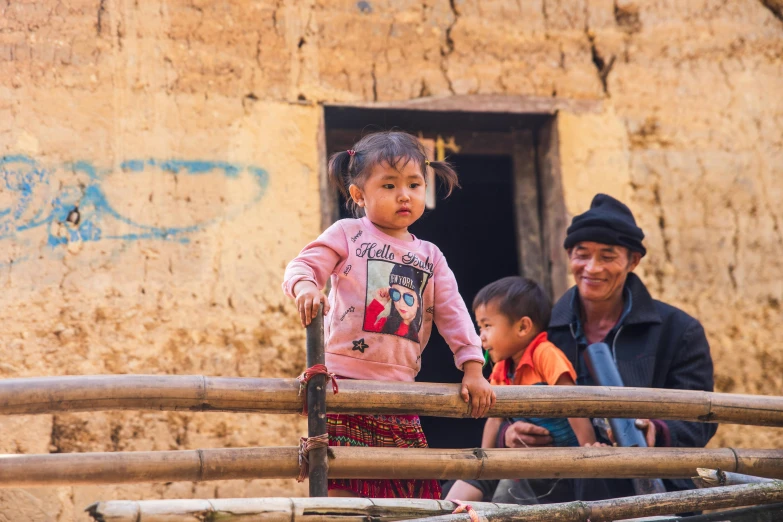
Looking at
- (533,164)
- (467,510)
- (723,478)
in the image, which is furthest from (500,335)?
(533,164)

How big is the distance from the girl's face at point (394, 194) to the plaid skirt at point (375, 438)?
0.61 m

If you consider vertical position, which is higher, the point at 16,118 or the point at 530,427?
the point at 16,118

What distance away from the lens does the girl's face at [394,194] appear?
3.07 m

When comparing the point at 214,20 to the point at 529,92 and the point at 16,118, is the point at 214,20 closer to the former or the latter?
the point at 16,118

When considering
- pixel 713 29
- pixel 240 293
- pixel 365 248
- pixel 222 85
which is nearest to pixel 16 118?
pixel 222 85

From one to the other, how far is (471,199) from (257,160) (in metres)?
2.84

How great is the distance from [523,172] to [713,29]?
4.33ft

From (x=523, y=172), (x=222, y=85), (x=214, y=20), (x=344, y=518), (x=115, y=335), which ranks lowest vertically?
(x=344, y=518)

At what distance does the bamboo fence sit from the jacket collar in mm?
1155

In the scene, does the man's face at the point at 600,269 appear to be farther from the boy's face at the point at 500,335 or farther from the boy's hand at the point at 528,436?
the boy's hand at the point at 528,436

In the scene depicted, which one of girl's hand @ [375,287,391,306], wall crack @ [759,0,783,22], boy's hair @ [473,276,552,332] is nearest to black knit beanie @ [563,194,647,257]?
boy's hair @ [473,276,552,332]

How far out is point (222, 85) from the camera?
190 inches

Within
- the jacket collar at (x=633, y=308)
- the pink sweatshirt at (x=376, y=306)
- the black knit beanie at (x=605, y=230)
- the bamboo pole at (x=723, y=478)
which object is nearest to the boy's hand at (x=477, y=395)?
the pink sweatshirt at (x=376, y=306)

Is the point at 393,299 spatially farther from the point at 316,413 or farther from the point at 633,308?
the point at 633,308
